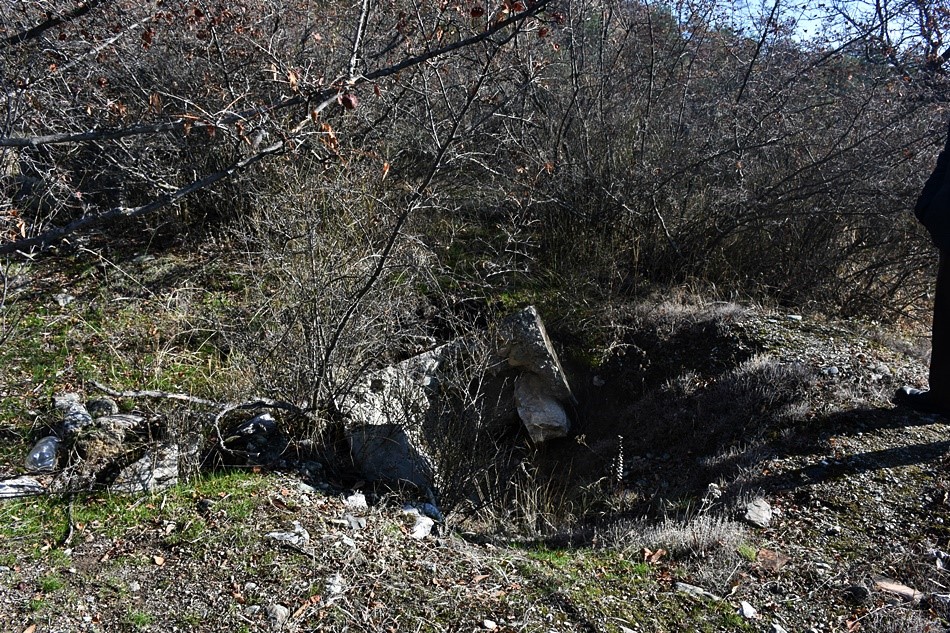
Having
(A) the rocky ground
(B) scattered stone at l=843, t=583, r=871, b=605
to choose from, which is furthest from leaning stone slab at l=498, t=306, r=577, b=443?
(B) scattered stone at l=843, t=583, r=871, b=605

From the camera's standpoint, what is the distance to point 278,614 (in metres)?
2.95

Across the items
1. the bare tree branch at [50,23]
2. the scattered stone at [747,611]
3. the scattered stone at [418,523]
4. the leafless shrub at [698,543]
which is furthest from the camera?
the bare tree branch at [50,23]

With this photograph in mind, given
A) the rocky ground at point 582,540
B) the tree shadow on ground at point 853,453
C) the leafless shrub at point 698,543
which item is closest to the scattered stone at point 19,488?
the rocky ground at point 582,540

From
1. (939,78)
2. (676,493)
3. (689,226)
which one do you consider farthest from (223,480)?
(939,78)

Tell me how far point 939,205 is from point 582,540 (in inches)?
108

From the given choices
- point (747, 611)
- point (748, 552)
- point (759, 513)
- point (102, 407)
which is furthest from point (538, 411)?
point (102, 407)

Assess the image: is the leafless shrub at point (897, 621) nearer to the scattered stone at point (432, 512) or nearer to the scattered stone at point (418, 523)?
the scattered stone at point (418, 523)

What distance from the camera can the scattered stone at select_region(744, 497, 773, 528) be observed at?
12.5ft

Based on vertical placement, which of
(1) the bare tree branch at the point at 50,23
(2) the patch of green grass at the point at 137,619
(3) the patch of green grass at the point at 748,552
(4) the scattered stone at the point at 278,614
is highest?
(1) the bare tree branch at the point at 50,23

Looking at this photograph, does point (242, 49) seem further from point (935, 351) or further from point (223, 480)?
point (935, 351)

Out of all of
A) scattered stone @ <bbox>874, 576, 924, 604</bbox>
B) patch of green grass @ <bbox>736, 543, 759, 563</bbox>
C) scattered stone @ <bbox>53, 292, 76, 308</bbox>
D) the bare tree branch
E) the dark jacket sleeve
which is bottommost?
scattered stone @ <bbox>874, 576, 924, 604</bbox>

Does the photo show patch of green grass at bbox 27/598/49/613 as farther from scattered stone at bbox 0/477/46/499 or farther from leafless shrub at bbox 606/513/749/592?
leafless shrub at bbox 606/513/749/592

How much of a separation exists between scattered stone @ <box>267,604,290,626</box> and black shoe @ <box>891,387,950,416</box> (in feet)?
13.5

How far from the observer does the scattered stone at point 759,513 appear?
3824 millimetres
